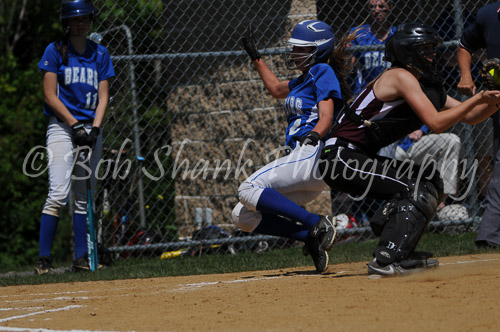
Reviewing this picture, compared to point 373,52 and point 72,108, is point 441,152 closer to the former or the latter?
point 373,52

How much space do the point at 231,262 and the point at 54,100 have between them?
1982mm

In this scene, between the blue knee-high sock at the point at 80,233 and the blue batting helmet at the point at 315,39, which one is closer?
the blue batting helmet at the point at 315,39

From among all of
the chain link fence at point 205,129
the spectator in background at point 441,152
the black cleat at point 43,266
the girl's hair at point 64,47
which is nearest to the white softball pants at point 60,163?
the black cleat at point 43,266

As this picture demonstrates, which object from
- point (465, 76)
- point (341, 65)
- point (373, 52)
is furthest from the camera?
point (373, 52)

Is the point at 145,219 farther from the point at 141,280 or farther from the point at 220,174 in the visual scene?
the point at 141,280

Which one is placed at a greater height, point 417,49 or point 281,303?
point 417,49

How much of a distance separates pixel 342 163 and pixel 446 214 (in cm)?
328

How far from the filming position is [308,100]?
5500mm

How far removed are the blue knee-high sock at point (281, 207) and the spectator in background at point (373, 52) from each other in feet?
9.02

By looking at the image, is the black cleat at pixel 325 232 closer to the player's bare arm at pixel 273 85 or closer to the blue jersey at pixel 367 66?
the player's bare arm at pixel 273 85

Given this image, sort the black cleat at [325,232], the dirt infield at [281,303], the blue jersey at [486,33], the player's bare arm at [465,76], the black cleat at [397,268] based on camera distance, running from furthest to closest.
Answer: the blue jersey at [486,33] → the player's bare arm at [465,76] → the black cleat at [325,232] → the black cleat at [397,268] → the dirt infield at [281,303]

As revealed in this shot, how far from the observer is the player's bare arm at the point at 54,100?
21.5 feet

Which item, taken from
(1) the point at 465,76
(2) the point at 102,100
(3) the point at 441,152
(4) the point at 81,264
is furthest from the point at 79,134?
(3) the point at 441,152

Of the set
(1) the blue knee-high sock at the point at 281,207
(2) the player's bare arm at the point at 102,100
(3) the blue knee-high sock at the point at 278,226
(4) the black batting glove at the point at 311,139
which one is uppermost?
(4) the black batting glove at the point at 311,139
